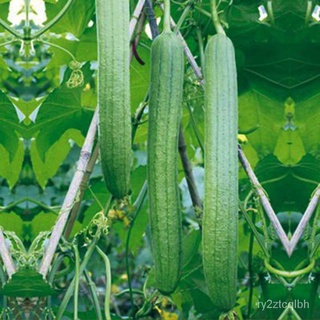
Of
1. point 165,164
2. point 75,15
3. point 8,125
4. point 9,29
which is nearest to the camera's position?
point 165,164

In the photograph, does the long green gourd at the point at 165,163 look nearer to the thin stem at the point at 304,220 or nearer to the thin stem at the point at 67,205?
the thin stem at the point at 67,205

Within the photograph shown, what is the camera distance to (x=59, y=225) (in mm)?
2785

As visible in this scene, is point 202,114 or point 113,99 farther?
point 202,114

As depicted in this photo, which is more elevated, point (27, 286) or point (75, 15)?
point (75, 15)

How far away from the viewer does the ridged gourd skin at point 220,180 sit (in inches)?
99.0

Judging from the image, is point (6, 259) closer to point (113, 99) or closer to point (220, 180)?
point (113, 99)

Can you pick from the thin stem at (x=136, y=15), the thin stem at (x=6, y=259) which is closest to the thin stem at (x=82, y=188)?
the thin stem at (x=6, y=259)

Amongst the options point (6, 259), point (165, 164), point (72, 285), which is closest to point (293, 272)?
point (165, 164)

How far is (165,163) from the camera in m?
2.64

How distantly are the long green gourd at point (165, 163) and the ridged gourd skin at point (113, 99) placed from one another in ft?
0.61

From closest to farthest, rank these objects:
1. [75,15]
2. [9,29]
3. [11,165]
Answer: [9,29] < [75,15] < [11,165]

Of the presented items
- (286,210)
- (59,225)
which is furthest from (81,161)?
(286,210)

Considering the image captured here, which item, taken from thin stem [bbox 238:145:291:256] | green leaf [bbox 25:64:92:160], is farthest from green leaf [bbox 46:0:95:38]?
thin stem [bbox 238:145:291:256]

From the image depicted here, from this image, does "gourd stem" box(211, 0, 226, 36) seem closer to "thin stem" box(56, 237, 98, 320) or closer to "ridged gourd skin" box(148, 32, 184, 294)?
"ridged gourd skin" box(148, 32, 184, 294)
